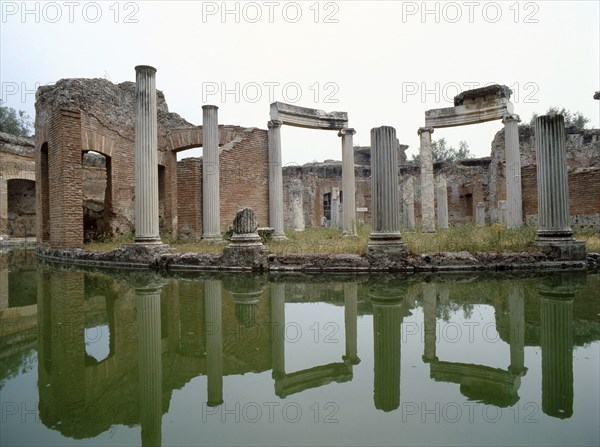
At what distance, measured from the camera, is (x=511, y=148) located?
13.7 m

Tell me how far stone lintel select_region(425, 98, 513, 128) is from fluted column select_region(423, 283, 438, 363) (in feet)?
34.3

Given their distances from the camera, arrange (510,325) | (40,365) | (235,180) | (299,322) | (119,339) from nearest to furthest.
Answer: (40,365), (119,339), (510,325), (299,322), (235,180)

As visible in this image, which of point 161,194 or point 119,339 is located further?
point 161,194

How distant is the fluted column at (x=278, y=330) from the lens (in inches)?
123

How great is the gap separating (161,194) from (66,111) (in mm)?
4903

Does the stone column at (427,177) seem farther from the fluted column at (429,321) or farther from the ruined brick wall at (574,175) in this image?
the fluted column at (429,321)

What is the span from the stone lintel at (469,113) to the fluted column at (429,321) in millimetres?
10441

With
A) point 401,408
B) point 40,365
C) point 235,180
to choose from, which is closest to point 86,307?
point 40,365

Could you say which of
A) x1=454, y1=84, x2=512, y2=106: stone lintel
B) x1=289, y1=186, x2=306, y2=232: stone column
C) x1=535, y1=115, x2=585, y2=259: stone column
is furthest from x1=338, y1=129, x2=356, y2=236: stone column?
x1=535, y1=115, x2=585, y2=259: stone column

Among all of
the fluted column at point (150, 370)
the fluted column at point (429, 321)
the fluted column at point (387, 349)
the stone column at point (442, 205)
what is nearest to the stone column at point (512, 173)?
the stone column at point (442, 205)

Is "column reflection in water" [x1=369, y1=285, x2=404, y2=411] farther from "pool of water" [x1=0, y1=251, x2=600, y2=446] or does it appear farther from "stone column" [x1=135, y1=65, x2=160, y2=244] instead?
"stone column" [x1=135, y1=65, x2=160, y2=244]

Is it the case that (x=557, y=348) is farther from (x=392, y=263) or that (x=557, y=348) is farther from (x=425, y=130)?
(x=425, y=130)

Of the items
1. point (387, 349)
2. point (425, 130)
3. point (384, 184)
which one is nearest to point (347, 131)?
point (425, 130)

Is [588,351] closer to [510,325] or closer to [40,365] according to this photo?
[510,325]
